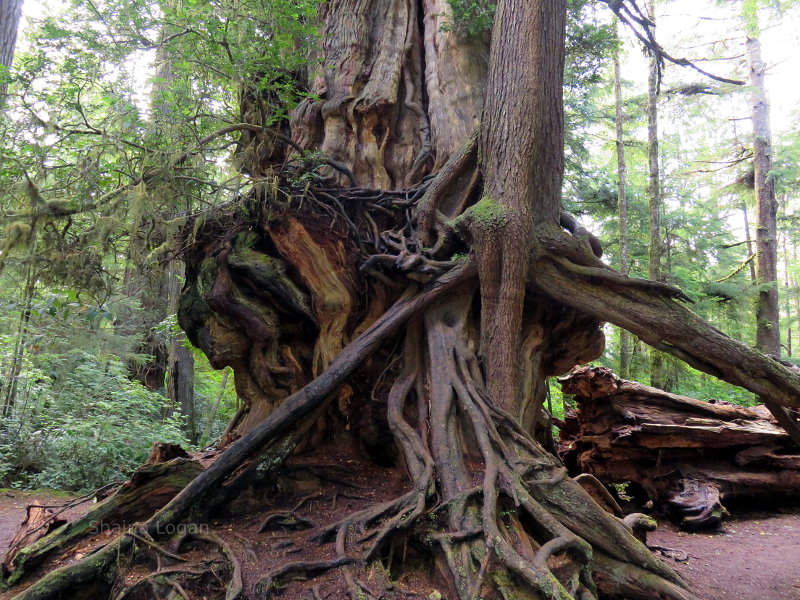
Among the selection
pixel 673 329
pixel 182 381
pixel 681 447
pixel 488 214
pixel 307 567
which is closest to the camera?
pixel 307 567

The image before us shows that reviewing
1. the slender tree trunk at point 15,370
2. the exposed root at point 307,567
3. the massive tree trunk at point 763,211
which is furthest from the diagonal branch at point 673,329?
the massive tree trunk at point 763,211

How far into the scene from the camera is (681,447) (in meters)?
6.89

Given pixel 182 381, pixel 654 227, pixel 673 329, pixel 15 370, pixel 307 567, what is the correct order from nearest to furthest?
pixel 307 567 < pixel 673 329 < pixel 15 370 < pixel 654 227 < pixel 182 381

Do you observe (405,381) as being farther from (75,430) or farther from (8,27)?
(8,27)

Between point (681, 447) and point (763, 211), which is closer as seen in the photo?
point (681, 447)

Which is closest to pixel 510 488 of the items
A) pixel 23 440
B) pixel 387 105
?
pixel 387 105

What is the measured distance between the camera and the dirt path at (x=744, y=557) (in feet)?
13.7

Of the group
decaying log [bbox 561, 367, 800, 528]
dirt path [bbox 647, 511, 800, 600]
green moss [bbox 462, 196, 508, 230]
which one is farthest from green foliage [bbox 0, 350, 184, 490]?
dirt path [bbox 647, 511, 800, 600]

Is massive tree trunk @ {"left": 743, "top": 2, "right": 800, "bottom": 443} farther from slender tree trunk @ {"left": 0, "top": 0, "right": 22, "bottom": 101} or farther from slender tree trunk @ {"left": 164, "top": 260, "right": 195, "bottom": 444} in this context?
slender tree trunk @ {"left": 0, "top": 0, "right": 22, "bottom": 101}

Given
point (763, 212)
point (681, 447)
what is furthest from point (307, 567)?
point (763, 212)

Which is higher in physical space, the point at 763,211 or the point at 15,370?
the point at 763,211

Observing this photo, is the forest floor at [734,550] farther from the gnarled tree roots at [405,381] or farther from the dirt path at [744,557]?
the gnarled tree roots at [405,381]

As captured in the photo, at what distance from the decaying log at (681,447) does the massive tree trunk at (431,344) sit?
2098 mm

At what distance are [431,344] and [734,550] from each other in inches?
Result: 168
